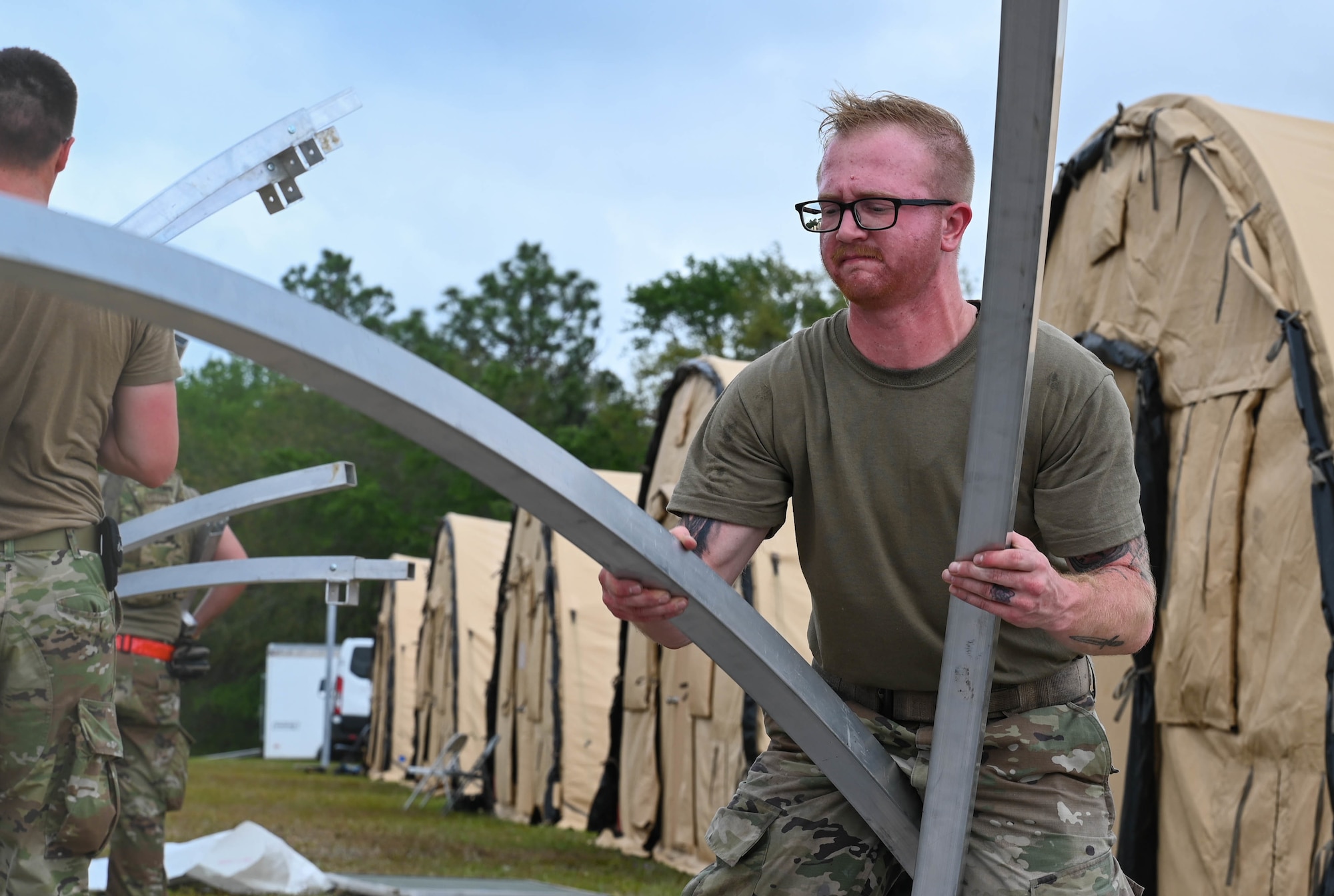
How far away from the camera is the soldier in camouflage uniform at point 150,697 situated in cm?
540

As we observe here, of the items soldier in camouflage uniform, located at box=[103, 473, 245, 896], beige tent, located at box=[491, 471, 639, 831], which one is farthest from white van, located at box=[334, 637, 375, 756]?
soldier in camouflage uniform, located at box=[103, 473, 245, 896]

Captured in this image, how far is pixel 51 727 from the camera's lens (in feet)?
9.52

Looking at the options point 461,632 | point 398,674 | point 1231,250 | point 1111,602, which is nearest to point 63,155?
point 1111,602

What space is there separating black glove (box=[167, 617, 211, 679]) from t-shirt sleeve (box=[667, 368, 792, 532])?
12.0 ft

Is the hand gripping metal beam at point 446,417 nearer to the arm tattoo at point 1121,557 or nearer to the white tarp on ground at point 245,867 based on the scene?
the arm tattoo at point 1121,557

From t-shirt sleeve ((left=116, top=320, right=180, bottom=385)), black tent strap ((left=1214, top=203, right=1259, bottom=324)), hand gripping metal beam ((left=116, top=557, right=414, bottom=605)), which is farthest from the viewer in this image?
black tent strap ((left=1214, top=203, right=1259, bottom=324))

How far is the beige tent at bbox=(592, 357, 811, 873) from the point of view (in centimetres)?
869

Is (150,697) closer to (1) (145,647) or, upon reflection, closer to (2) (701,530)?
(1) (145,647)

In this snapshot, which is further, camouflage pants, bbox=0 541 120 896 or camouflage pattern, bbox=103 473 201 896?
camouflage pattern, bbox=103 473 201 896

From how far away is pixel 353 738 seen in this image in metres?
30.9

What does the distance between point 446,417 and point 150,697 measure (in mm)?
4647

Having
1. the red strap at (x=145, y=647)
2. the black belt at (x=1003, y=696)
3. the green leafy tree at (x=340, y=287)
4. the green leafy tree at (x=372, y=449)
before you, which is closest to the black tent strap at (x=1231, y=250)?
the black belt at (x=1003, y=696)

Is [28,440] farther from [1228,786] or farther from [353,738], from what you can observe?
[353,738]

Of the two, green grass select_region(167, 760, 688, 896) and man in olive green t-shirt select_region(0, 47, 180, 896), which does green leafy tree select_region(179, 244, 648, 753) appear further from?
man in olive green t-shirt select_region(0, 47, 180, 896)
